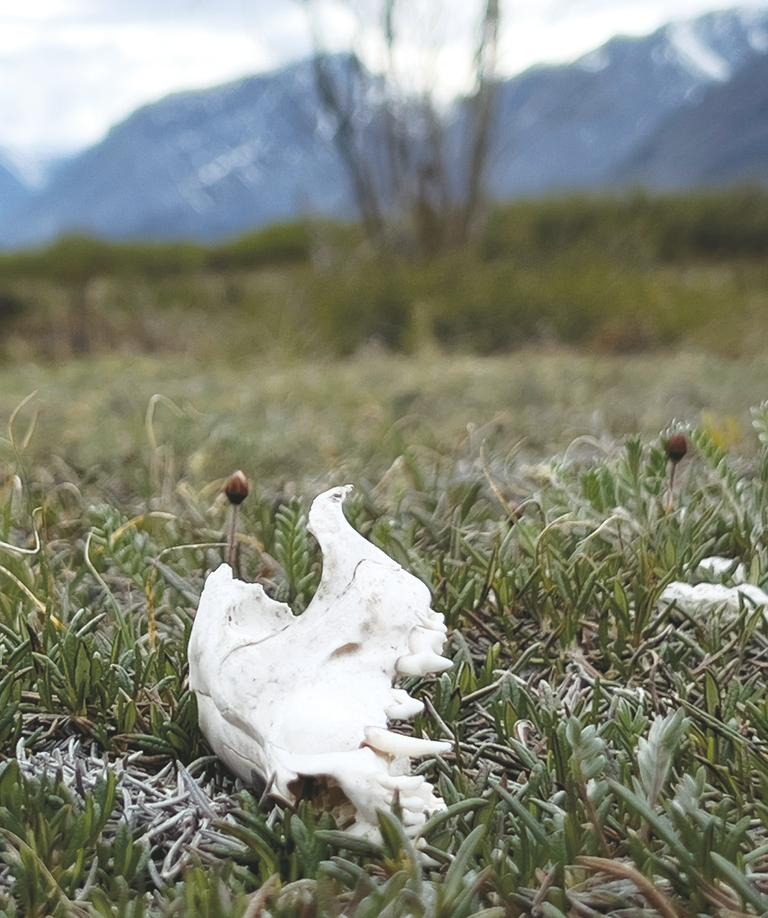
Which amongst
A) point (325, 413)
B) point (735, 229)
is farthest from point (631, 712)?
point (735, 229)

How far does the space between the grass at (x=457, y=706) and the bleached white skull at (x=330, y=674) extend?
38 mm

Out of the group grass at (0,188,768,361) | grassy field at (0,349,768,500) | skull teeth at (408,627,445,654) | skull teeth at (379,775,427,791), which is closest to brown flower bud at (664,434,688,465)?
grassy field at (0,349,768,500)

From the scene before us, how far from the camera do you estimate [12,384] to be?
459cm

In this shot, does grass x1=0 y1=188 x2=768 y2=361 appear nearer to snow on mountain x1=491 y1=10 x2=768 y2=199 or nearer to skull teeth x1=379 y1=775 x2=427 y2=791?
snow on mountain x1=491 y1=10 x2=768 y2=199

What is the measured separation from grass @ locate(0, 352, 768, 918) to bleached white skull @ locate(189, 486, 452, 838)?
0.12 ft

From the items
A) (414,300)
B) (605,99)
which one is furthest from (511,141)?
(605,99)

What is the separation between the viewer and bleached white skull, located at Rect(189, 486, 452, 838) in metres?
0.83

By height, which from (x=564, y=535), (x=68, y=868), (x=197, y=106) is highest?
(x=68, y=868)

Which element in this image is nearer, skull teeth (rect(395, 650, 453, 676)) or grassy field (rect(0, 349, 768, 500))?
skull teeth (rect(395, 650, 453, 676))

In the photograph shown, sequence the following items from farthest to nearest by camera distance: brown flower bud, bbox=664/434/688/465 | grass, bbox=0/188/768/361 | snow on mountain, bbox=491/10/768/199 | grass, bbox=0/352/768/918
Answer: snow on mountain, bbox=491/10/768/199 < grass, bbox=0/188/768/361 < brown flower bud, bbox=664/434/688/465 < grass, bbox=0/352/768/918

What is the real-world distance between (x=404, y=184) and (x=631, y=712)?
8392mm

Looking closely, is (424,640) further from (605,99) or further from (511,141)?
(605,99)

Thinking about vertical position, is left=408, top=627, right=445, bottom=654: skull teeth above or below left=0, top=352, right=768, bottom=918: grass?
above

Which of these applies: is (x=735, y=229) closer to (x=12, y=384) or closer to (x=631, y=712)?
(x=12, y=384)
